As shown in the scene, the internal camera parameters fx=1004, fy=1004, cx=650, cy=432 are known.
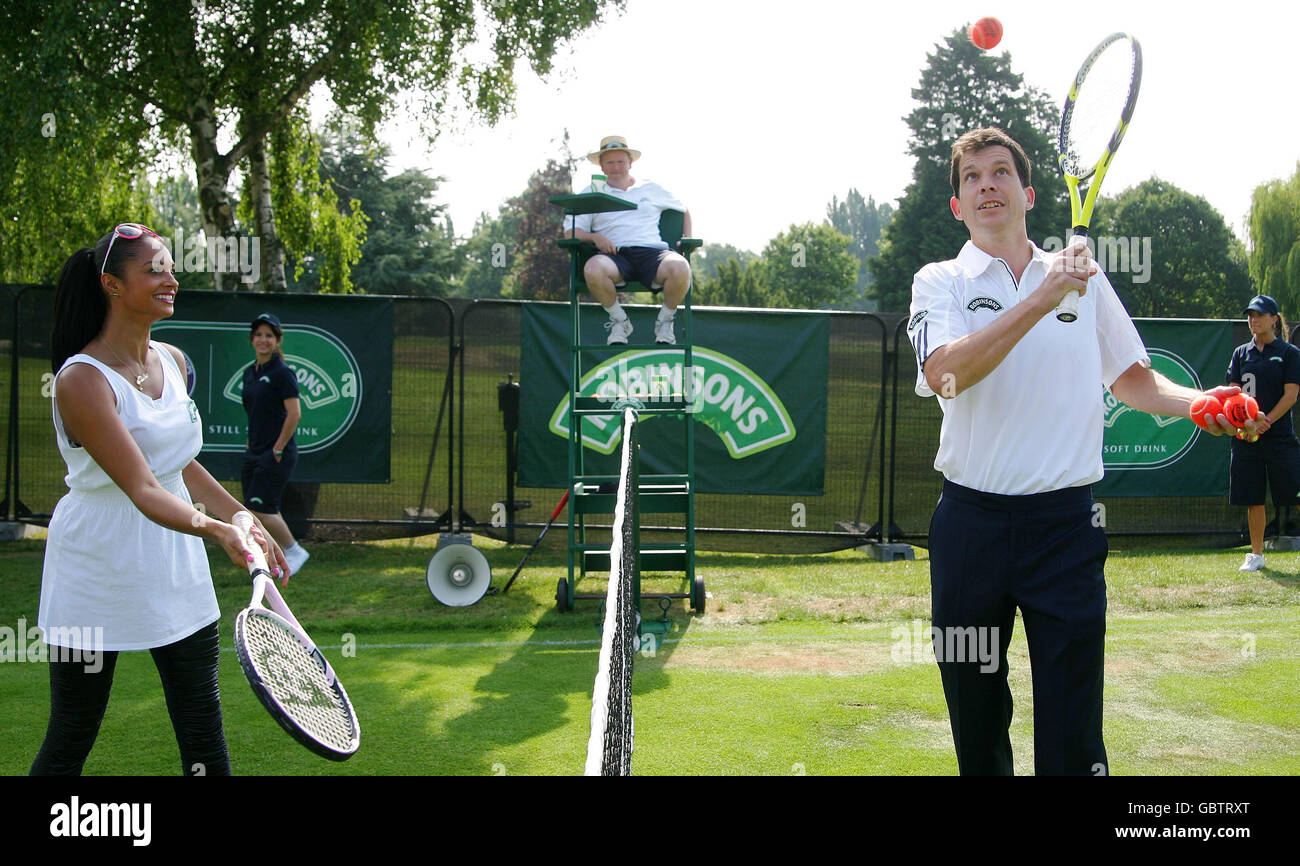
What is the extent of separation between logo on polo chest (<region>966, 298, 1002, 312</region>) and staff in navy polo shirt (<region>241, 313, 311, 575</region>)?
724 centimetres

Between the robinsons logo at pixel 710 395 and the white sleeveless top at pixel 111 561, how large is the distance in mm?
7294

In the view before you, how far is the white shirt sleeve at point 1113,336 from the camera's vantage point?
3.21m

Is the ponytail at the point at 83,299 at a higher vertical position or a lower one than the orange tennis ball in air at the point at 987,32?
lower

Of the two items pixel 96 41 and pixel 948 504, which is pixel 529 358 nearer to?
pixel 96 41

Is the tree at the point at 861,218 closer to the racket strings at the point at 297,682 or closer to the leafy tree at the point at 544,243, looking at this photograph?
the leafy tree at the point at 544,243

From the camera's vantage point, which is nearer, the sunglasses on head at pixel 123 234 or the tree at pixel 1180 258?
the sunglasses on head at pixel 123 234

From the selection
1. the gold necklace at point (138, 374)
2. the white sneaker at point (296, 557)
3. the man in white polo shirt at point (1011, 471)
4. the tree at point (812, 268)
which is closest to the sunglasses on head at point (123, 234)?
the gold necklace at point (138, 374)

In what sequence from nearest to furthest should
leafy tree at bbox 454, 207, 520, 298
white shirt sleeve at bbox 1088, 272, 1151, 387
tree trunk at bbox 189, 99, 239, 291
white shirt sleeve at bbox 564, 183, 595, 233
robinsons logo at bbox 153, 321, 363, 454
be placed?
white shirt sleeve at bbox 1088, 272, 1151, 387 < white shirt sleeve at bbox 564, 183, 595, 233 < robinsons logo at bbox 153, 321, 363, 454 < tree trunk at bbox 189, 99, 239, 291 < leafy tree at bbox 454, 207, 520, 298

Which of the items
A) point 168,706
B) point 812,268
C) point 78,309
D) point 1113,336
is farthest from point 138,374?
point 812,268

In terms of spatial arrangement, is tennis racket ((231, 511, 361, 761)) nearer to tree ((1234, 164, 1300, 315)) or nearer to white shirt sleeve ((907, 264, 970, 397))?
white shirt sleeve ((907, 264, 970, 397))

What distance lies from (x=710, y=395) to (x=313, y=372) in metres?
4.19

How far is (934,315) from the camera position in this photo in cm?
306

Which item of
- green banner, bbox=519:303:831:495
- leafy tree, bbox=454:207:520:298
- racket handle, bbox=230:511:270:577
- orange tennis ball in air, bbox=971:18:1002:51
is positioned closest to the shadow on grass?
racket handle, bbox=230:511:270:577

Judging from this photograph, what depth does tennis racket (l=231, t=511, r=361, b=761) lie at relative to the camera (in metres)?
Result: 2.73
